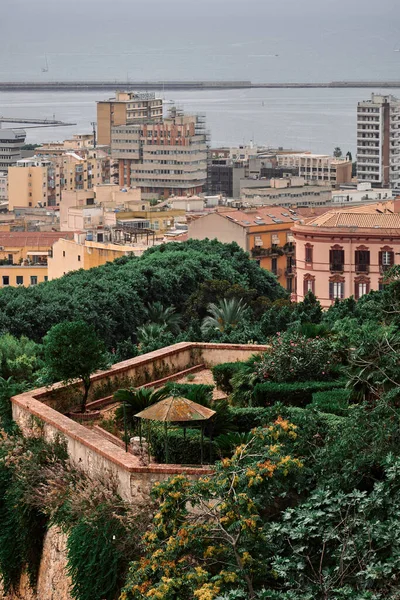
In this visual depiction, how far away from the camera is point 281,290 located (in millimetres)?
35938

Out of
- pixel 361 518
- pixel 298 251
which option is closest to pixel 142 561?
pixel 361 518

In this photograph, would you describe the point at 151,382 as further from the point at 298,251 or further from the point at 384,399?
the point at 298,251

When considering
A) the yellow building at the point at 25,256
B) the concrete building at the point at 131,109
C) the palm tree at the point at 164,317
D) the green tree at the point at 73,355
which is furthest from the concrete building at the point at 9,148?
the green tree at the point at 73,355

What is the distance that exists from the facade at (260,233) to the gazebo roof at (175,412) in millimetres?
39227

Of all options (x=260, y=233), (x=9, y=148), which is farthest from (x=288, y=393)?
(x=9, y=148)

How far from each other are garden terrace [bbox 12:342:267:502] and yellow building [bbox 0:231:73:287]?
37.9 metres

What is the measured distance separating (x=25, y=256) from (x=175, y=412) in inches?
1863

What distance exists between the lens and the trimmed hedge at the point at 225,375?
41.1ft

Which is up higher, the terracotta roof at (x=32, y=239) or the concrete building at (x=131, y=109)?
the concrete building at (x=131, y=109)

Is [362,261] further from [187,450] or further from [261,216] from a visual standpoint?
[187,450]

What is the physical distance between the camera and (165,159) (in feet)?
382

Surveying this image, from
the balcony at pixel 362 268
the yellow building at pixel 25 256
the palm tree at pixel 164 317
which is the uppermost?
the palm tree at pixel 164 317

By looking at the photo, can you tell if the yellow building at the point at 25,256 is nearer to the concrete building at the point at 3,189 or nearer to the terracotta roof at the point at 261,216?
the terracotta roof at the point at 261,216

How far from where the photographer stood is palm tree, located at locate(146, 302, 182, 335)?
25.0 m
